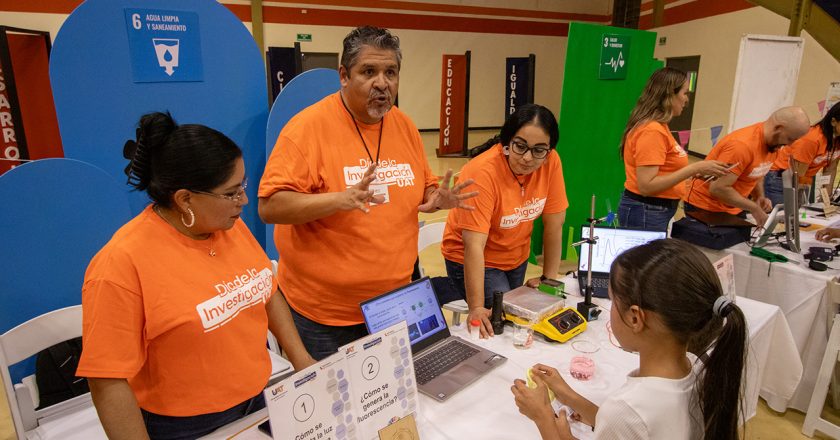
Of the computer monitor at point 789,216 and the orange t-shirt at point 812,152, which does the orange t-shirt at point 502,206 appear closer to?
the computer monitor at point 789,216

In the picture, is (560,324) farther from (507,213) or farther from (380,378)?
(380,378)

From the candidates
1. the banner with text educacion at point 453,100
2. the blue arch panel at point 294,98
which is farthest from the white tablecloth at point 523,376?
the banner with text educacion at point 453,100

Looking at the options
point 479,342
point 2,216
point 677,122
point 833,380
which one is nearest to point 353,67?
point 479,342

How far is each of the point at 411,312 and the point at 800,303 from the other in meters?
2.30

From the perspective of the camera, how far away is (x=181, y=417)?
1.28 m

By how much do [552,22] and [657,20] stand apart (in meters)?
2.94

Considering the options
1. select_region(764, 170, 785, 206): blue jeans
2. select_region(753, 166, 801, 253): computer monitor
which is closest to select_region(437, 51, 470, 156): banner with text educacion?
select_region(764, 170, 785, 206): blue jeans

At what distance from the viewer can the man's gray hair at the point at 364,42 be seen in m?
1.57

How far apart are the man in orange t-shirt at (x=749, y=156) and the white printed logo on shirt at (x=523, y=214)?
165cm

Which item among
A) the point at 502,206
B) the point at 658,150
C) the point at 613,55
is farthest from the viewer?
the point at 613,55

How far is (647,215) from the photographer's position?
3.30 metres

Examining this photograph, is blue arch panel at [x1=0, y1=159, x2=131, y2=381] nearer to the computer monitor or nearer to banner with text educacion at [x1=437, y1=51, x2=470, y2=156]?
the computer monitor

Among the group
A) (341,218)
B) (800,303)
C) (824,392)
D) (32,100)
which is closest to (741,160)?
(800,303)

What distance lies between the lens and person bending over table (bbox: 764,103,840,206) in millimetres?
3674
